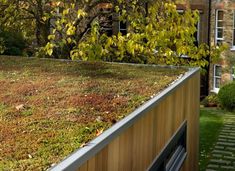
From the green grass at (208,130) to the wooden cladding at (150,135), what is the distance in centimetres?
398

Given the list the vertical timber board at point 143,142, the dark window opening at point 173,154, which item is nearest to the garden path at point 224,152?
the dark window opening at point 173,154

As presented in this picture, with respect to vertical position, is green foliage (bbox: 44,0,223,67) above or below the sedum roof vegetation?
above

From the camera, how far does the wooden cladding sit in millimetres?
4047

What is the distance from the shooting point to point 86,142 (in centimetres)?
407

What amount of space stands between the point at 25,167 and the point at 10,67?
4.94 meters

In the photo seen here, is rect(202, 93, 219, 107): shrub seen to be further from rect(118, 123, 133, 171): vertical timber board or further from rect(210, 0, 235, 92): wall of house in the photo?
rect(118, 123, 133, 171): vertical timber board

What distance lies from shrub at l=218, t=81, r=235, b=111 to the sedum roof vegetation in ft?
44.5

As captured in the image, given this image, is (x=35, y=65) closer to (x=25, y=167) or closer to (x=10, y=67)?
(x=10, y=67)

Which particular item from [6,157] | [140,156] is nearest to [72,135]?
[6,157]

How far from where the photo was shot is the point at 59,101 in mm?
5660

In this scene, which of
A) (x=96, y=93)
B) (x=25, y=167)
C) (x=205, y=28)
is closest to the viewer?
(x=25, y=167)

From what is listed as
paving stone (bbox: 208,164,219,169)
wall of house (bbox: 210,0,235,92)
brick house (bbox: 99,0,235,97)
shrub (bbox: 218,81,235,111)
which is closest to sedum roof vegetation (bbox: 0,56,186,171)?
paving stone (bbox: 208,164,219,169)

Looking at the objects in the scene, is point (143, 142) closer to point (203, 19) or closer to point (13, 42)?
point (13, 42)

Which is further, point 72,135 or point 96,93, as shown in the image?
point 96,93
